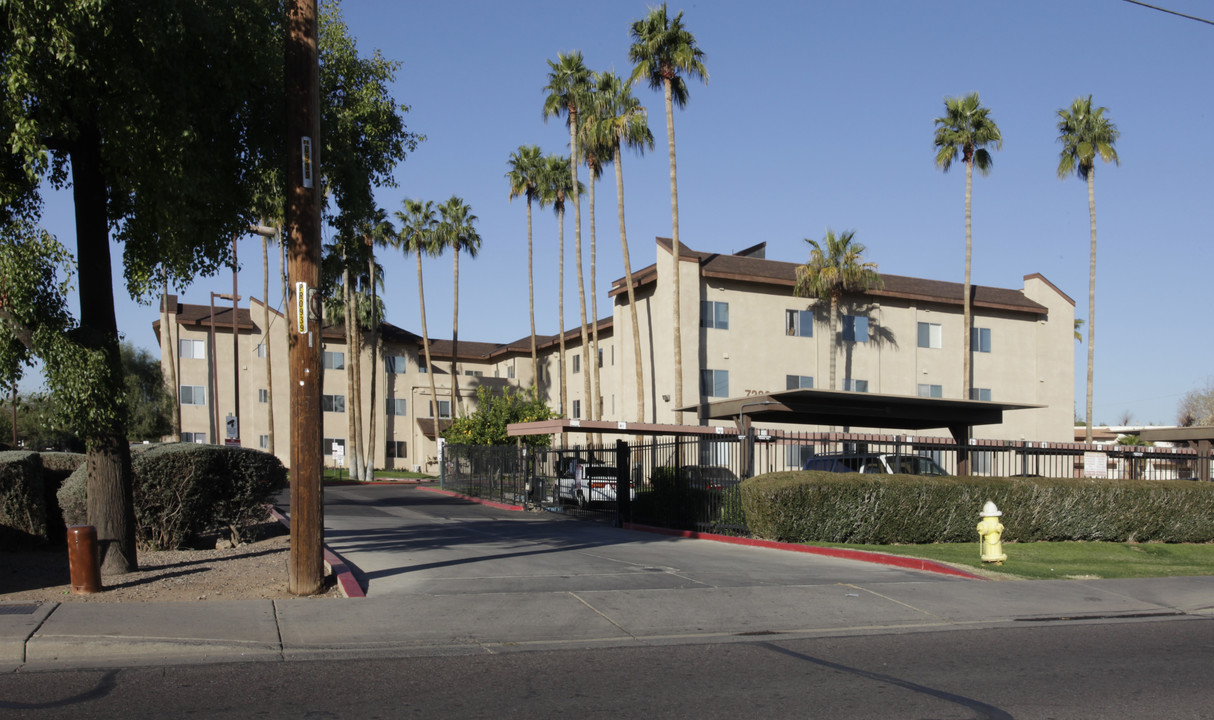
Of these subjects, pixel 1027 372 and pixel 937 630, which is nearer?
pixel 937 630

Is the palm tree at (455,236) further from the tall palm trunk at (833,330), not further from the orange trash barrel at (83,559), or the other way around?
the orange trash barrel at (83,559)

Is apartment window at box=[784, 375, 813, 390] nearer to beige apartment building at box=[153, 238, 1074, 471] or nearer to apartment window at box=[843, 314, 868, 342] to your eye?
beige apartment building at box=[153, 238, 1074, 471]

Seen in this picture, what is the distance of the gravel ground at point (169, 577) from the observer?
10328mm

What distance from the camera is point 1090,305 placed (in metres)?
45.1

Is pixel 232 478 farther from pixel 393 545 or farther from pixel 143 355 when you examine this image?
pixel 143 355

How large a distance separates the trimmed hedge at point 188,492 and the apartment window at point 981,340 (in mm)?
37828

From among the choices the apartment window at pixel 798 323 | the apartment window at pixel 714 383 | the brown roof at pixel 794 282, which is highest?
the brown roof at pixel 794 282

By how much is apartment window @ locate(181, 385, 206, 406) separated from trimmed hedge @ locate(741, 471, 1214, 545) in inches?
1805

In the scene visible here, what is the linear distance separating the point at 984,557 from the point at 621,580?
20.2 ft

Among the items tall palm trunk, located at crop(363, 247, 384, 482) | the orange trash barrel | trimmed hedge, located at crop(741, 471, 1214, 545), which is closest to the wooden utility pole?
the orange trash barrel

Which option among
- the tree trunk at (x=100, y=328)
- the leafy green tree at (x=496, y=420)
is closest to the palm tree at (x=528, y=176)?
the leafy green tree at (x=496, y=420)

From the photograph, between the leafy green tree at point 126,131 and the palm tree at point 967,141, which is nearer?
the leafy green tree at point 126,131

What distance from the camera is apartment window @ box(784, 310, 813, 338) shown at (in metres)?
42.4

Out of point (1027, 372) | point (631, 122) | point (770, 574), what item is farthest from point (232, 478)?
point (1027, 372)
